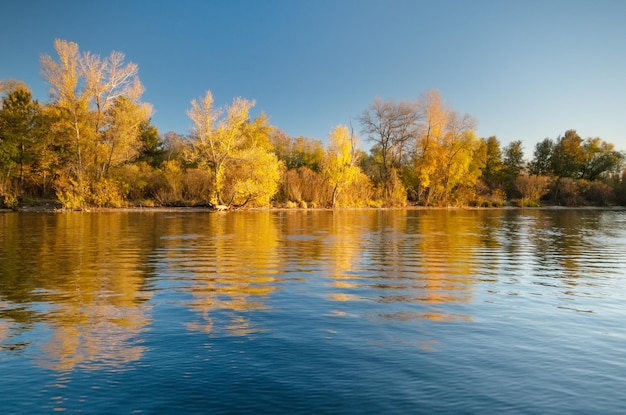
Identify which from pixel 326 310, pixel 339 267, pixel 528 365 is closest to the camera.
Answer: pixel 528 365

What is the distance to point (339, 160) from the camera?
54.8 m

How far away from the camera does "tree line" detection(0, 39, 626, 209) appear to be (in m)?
42.4

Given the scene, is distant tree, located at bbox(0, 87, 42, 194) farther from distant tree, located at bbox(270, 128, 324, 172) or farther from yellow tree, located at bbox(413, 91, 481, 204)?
yellow tree, located at bbox(413, 91, 481, 204)

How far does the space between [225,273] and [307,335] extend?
6.01m

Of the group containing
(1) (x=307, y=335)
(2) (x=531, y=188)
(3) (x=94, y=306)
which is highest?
(2) (x=531, y=188)

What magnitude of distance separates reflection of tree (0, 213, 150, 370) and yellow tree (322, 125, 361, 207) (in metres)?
37.7

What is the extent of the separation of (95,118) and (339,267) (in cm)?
3842

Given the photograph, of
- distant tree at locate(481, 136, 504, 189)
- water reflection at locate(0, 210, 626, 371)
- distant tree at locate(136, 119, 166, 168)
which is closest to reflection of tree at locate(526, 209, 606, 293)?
water reflection at locate(0, 210, 626, 371)

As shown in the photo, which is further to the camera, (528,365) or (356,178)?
(356,178)

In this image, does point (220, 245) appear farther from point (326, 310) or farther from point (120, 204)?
point (120, 204)

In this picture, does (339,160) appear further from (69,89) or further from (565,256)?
(565,256)

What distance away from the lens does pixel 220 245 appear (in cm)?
1945

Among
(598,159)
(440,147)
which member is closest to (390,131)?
(440,147)

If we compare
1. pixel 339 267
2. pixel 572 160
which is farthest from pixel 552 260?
pixel 572 160
